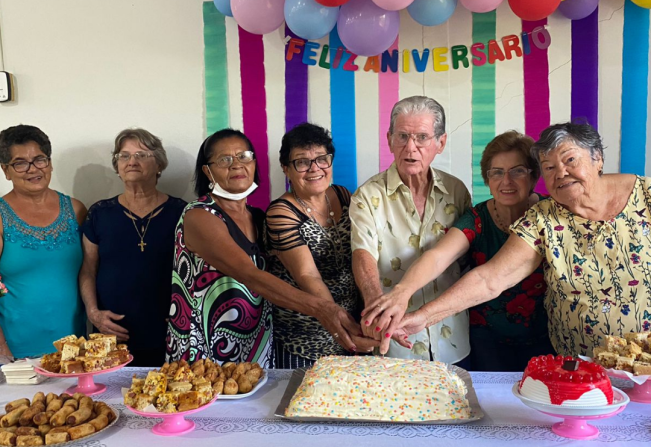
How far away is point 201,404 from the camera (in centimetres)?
142

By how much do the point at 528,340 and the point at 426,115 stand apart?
1031mm

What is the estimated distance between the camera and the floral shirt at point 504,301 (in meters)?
2.15

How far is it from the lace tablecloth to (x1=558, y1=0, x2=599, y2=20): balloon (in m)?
1.84

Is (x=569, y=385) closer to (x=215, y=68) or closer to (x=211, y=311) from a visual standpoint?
(x=211, y=311)

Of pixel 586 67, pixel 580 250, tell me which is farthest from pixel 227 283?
pixel 586 67

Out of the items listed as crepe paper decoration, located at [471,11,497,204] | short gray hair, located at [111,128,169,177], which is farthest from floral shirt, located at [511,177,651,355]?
short gray hair, located at [111,128,169,177]

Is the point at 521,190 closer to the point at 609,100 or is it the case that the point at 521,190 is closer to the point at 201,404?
the point at 609,100

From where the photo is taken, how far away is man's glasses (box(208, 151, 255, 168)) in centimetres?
230

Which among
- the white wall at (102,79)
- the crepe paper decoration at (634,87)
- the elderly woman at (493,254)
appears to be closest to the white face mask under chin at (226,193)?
the white wall at (102,79)

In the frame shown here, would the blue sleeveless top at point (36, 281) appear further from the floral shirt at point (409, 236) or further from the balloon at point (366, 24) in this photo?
the balloon at point (366, 24)

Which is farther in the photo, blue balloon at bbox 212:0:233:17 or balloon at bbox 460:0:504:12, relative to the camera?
blue balloon at bbox 212:0:233:17

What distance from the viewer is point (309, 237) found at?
7.39ft

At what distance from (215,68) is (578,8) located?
1.82 metres

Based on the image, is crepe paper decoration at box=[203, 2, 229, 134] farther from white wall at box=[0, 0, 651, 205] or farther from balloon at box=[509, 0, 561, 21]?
balloon at box=[509, 0, 561, 21]
